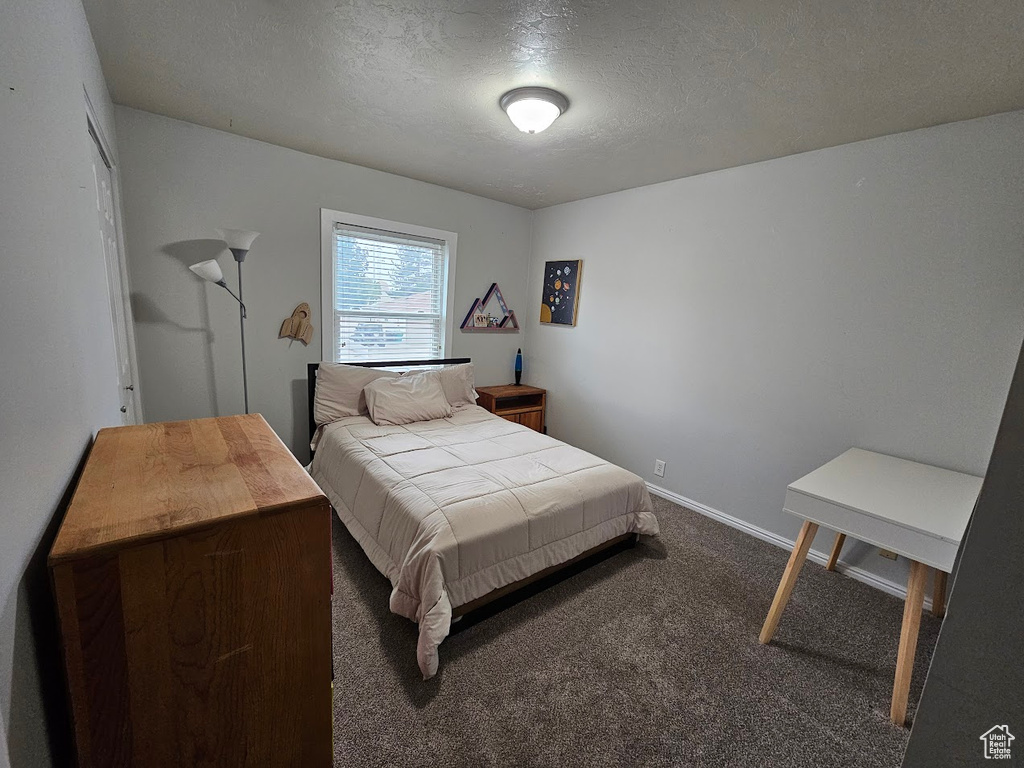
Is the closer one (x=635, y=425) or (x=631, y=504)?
(x=631, y=504)

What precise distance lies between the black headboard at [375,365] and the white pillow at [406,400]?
0.34m

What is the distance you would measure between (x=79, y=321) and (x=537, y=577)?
1924mm

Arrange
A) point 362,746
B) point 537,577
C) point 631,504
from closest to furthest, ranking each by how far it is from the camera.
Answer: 1. point 362,746
2. point 537,577
3. point 631,504

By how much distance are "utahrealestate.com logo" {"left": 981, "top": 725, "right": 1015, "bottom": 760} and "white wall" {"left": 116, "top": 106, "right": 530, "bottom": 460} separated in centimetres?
320

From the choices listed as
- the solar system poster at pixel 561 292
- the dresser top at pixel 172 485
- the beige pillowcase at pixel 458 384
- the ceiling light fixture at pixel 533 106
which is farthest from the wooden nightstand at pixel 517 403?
the dresser top at pixel 172 485

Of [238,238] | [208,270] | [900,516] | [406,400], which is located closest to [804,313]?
[900,516]

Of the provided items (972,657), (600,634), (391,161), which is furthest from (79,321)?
(391,161)

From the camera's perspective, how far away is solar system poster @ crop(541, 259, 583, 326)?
12.1ft

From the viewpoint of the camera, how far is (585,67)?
162 cm

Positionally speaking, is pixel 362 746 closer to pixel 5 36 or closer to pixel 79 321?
pixel 79 321

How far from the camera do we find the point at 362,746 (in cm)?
130

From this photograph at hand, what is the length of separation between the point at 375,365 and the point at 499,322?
50.8 inches

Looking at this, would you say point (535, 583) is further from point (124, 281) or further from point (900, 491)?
point (124, 281)

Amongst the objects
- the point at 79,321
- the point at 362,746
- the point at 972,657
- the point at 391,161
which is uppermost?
the point at 391,161
